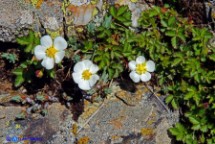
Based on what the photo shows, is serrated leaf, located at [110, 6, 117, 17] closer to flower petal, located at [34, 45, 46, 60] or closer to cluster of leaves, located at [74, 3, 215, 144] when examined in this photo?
cluster of leaves, located at [74, 3, 215, 144]

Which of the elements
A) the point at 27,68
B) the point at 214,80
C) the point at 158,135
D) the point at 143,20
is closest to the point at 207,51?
the point at 214,80

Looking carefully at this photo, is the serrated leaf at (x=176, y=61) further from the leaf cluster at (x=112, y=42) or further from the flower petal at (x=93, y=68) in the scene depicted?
the flower petal at (x=93, y=68)

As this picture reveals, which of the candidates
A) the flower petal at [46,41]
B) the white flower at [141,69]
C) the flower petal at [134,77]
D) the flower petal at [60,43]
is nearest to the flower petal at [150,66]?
the white flower at [141,69]

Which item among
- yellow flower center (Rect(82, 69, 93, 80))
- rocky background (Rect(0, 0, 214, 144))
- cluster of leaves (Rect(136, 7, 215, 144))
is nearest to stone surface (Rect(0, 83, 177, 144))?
rocky background (Rect(0, 0, 214, 144))

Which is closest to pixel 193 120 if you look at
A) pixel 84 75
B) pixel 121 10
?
pixel 84 75

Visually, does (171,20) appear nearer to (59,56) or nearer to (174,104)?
(174,104)
